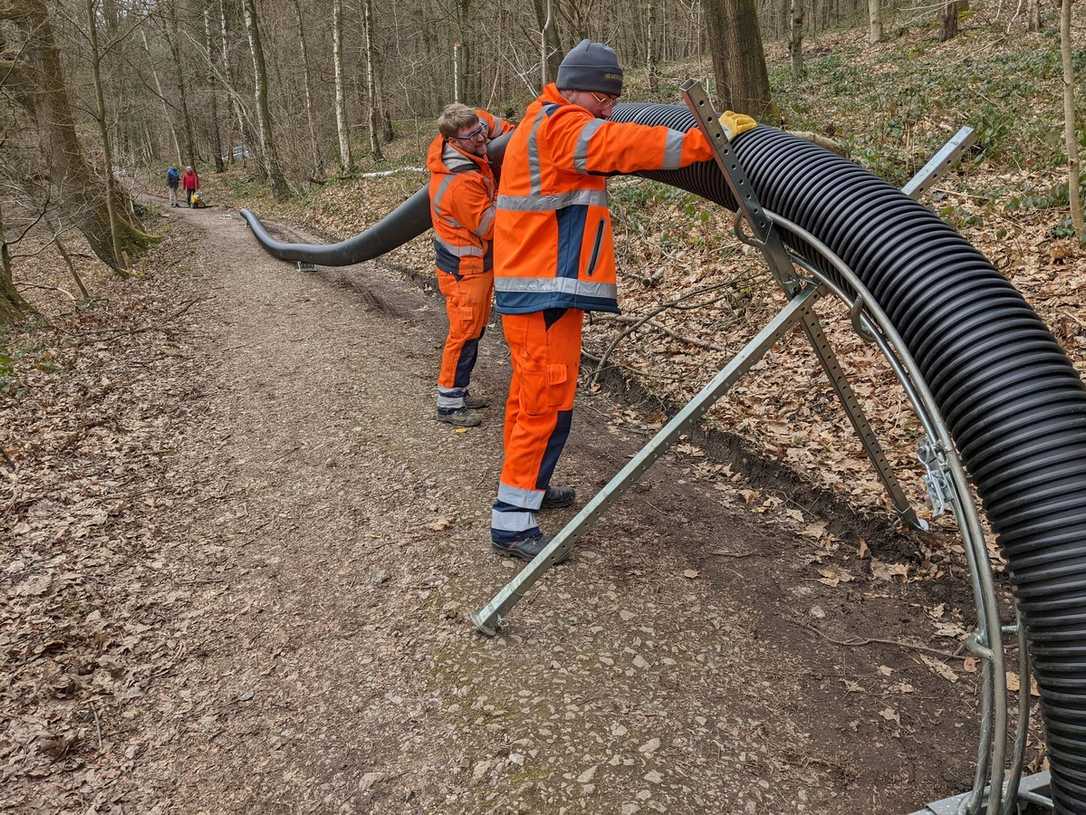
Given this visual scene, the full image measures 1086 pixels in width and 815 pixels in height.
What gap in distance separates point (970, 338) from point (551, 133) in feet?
6.35

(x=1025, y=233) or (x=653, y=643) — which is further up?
(x=1025, y=233)

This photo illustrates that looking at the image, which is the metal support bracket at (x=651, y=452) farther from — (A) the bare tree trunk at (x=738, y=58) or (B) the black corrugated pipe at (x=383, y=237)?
(A) the bare tree trunk at (x=738, y=58)

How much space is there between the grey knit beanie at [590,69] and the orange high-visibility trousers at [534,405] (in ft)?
3.42

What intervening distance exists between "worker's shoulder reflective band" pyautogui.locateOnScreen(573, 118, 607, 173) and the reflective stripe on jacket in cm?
239

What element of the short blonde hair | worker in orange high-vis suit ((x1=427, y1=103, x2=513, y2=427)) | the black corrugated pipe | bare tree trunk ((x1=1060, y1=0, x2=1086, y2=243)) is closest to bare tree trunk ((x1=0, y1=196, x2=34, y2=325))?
the black corrugated pipe

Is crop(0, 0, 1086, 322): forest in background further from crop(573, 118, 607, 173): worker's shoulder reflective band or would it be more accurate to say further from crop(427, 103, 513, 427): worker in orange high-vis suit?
crop(573, 118, 607, 173): worker's shoulder reflective band

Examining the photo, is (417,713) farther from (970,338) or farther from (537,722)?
(970,338)

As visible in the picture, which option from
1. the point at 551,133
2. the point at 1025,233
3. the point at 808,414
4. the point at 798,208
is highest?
the point at 551,133

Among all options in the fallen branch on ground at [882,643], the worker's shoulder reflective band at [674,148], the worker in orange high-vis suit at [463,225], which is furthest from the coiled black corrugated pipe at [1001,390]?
the worker in orange high-vis suit at [463,225]

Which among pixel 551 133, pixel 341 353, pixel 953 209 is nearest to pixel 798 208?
pixel 551 133

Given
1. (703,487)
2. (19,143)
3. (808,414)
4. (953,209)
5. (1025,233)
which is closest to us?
(703,487)

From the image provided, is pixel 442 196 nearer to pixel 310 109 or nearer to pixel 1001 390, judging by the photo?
pixel 1001 390

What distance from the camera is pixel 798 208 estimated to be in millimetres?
2781

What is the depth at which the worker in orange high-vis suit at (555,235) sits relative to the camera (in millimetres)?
3217
